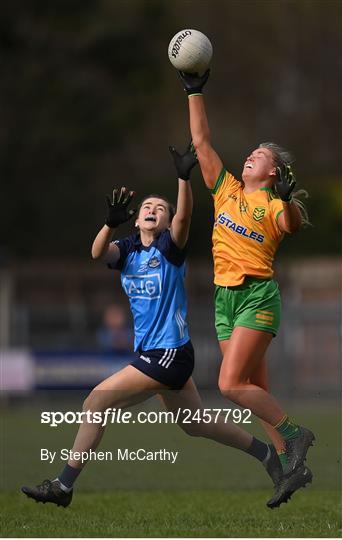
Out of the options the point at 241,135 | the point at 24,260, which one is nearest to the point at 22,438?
the point at 24,260

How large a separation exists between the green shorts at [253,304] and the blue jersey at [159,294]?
31 cm

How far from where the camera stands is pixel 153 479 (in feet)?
40.1

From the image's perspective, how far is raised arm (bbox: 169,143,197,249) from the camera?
8.61 meters

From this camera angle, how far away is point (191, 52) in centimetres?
877

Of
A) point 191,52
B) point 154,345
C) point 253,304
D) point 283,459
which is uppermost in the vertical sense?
point 191,52

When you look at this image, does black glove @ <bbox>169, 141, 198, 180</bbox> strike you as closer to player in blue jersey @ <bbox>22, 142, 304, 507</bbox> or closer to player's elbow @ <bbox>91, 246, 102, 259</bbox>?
player in blue jersey @ <bbox>22, 142, 304, 507</bbox>

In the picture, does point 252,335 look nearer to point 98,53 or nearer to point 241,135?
point 98,53

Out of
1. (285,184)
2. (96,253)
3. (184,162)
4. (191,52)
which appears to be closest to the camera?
(285,184)

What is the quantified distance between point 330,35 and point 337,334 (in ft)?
44.5

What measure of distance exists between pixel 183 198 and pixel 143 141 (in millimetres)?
27171

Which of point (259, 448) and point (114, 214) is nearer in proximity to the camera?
point (114, 214)

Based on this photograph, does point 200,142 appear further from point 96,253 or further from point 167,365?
point 167,365

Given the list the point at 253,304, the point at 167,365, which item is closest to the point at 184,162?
the point at 253,304

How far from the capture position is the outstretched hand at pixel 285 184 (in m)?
8.49
